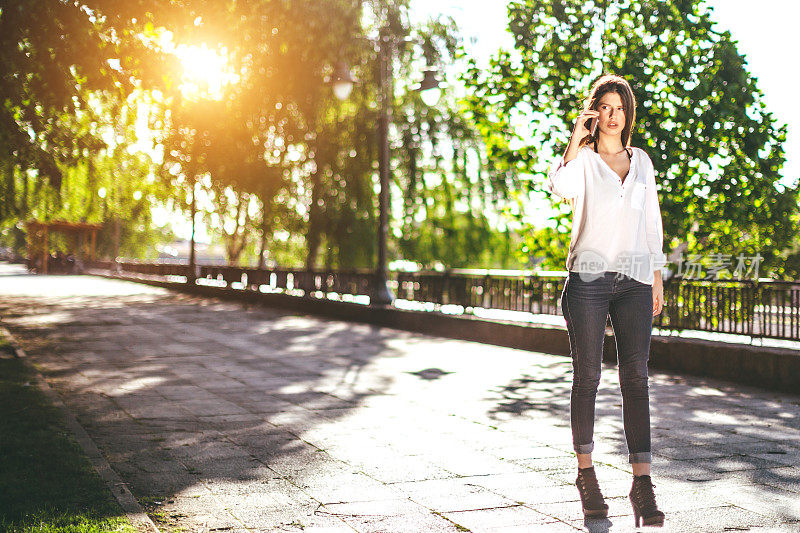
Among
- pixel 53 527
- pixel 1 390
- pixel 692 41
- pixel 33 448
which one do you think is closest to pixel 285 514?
pixel 53 527

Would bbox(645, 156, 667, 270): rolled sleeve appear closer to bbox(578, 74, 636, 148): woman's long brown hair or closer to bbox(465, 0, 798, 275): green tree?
bbox(578, 74, 636, 148): woman's long brown hair

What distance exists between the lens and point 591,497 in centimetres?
404

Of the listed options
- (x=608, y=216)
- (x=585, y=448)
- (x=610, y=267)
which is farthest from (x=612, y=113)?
(x=585, y=448)

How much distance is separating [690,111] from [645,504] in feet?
25.8

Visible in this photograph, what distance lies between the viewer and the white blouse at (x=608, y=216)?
3932 mm

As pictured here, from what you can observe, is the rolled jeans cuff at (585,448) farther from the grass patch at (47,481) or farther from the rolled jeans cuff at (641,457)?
the grass patch at (47,481)

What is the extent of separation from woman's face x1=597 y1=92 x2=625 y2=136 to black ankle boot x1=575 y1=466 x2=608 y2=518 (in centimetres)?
158

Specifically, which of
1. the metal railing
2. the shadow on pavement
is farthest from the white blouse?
the metal railing

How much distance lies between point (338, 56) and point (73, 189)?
7.76 m

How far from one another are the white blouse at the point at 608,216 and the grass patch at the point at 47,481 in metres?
2.42

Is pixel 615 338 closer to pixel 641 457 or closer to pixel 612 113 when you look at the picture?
pixel 641 457

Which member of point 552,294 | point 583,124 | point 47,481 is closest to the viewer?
point 583,124

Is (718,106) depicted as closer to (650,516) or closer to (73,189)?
(650,516)

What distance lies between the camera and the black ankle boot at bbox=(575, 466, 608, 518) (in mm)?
4035
